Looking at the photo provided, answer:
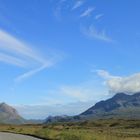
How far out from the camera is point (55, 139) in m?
38.8

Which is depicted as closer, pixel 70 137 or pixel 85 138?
pixel 85 138

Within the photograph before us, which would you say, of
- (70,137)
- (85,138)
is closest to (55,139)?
(70,137)

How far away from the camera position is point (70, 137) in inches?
1471

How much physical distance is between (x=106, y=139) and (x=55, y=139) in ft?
20.8

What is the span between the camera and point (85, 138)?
34844 mm

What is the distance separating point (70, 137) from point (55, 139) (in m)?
2.03

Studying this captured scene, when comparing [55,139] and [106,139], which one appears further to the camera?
[55,139]

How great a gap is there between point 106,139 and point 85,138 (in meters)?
1.79

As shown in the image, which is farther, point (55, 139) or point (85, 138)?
point (55, 139)

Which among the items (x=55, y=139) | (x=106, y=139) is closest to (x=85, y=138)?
(x=106, y=139)

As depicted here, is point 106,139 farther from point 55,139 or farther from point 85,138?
point 55,139

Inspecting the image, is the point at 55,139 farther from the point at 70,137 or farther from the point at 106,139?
the point at 106,139

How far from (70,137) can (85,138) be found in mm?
2832
